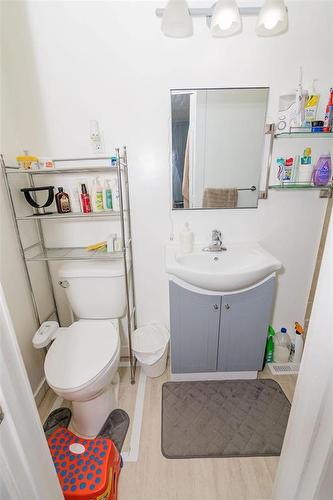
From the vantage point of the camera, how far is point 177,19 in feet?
3.36

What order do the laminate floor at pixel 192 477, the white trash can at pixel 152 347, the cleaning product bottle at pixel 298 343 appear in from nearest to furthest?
the laminate floor at pixel 192 477
the white trash can at pixel 152 347
the cleaning product bottle at pixel 298 343

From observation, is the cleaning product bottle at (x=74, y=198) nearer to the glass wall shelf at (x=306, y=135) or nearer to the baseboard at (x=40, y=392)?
the baseboard at (x=40, y=392)

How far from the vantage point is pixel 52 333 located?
137cm

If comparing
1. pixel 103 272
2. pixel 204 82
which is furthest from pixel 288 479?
pixel 204 82

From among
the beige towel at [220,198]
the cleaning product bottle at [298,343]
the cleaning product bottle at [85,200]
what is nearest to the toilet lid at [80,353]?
the cleaning product bottle at [85,200]

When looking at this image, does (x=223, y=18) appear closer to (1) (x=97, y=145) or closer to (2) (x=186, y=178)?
(2) (x=186, y=178)

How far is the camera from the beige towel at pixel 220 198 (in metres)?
1.51

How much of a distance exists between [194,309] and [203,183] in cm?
81

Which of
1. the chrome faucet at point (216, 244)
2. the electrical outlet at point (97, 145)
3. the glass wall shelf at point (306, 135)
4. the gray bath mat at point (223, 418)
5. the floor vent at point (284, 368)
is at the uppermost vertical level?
the glass wall shelf at point (306, 135)

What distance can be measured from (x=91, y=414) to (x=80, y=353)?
37cm

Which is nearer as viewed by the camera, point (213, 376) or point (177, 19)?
point (177, 19)

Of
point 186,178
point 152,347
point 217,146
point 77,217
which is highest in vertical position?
point 217,146

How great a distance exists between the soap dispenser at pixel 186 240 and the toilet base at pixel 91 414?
97cm

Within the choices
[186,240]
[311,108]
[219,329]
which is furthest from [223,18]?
[219,329]
